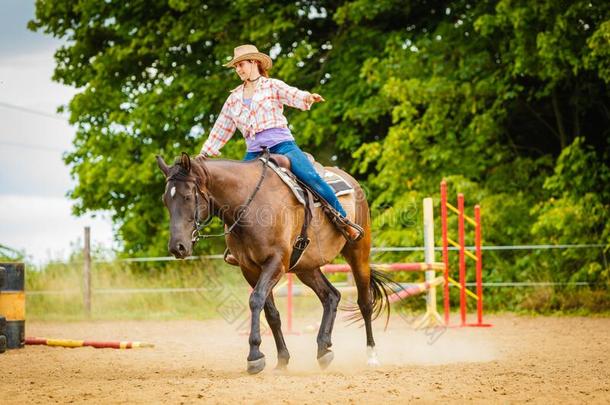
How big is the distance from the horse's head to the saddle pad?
89 centimetres

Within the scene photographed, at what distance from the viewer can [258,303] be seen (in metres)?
7.02

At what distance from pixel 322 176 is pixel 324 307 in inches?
50.2

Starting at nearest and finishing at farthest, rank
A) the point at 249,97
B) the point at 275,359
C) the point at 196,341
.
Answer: the point at 249,97
the point at 275,359
the point at 196,341

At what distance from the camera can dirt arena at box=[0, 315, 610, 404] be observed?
596 centimetres

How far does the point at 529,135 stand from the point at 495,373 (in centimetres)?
1138

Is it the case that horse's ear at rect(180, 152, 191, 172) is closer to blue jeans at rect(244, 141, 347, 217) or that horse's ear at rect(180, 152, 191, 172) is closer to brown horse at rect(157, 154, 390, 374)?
brown horse at rect(157, 154, 390, 374)

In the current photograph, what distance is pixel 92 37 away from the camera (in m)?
20.9

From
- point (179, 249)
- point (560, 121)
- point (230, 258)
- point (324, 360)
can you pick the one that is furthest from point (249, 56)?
point (560, 121)

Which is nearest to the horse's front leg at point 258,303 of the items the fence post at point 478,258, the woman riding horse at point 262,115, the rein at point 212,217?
the rein at point 212,217

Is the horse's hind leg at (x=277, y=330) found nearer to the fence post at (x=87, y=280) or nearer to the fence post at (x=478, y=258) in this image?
the fence post at (x=478, y=258)

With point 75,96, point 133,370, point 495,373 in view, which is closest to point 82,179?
point 75,96

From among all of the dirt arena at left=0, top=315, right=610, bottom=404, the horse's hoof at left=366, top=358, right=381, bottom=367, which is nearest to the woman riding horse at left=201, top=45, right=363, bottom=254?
the dirt arena at left=0, top=315, right=610, bottom=404

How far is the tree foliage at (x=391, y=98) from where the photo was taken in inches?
594

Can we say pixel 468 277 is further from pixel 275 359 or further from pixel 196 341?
pixel 275 359
